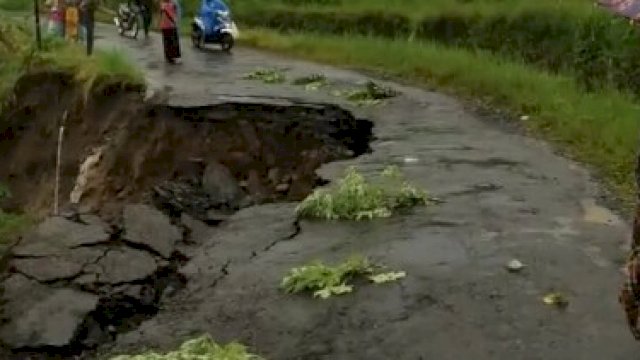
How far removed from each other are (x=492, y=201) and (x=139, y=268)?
2.85 metres

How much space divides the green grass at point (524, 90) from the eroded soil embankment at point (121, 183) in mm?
2129

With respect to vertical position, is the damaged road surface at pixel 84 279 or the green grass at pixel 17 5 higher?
the damaged road surface at pixel 84 279

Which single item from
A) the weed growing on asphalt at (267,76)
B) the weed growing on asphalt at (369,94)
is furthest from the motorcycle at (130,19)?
the weed growing on asphalt at (369,94)

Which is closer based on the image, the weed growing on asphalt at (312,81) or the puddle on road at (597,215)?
the puddle on road at (597,215)

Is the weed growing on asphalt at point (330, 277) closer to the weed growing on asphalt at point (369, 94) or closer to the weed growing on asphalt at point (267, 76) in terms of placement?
the weed growing on asphalt at point (369, 94)

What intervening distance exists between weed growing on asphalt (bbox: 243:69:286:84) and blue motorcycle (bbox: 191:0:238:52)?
412 centimetres

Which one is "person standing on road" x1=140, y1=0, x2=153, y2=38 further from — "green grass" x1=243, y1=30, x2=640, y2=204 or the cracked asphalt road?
the cracked asphalt road

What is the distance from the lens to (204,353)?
5.62 metres

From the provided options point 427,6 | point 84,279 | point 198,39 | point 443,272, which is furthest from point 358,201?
point 427,6

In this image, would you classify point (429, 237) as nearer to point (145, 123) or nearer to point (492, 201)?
point (492, 201)

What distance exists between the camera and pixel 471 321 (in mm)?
6023

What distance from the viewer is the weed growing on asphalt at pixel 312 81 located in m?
14.5

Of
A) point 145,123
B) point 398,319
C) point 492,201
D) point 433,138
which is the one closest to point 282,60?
point 145,123

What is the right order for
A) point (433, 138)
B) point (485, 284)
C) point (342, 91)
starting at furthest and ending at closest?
1. point (342, 91)
2. point (433, 138)
3. point (485, 284)
